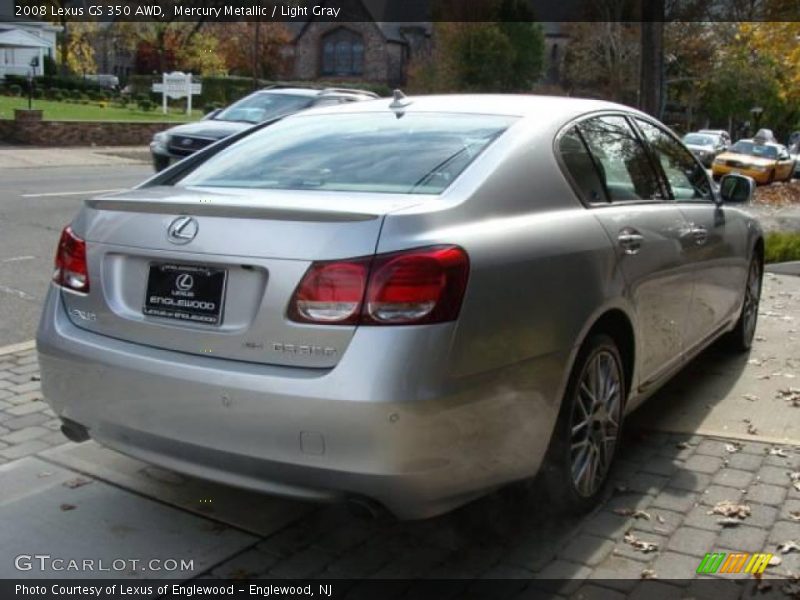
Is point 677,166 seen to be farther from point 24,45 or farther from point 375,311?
point 24,45

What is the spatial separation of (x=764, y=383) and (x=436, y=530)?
2.87m

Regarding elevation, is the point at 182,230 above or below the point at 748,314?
above

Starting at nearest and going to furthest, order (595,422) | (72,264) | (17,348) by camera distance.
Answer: (72,264), (595,422), (17,348)

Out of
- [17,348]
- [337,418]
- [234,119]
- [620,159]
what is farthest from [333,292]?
[234,119]

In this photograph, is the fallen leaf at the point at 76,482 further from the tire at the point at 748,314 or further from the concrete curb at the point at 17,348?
the tire at the point at 748,314

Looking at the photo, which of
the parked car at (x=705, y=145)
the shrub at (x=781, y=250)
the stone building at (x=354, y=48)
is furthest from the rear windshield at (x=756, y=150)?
the stone building at (x=354, y=48)

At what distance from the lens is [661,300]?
4.12 m

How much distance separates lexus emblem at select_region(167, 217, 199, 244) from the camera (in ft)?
10.0

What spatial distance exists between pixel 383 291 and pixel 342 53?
77040 millimetres

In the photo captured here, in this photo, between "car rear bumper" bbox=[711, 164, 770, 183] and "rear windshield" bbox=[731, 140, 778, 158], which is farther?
"rear windshield" bbox=[731, 140, 778, 158]

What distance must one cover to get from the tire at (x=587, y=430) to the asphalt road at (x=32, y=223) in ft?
13.5

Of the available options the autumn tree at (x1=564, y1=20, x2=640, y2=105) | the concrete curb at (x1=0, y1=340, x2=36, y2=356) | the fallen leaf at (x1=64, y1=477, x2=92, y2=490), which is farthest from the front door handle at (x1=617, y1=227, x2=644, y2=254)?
the autumn tree at (x1=564, y1=20, x2=640, y2=105)

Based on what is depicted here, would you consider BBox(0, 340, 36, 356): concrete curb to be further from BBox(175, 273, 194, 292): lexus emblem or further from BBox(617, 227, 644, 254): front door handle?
BBox(617, 227, 644, 254): front door handle

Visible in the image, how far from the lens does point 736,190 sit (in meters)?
5.43
